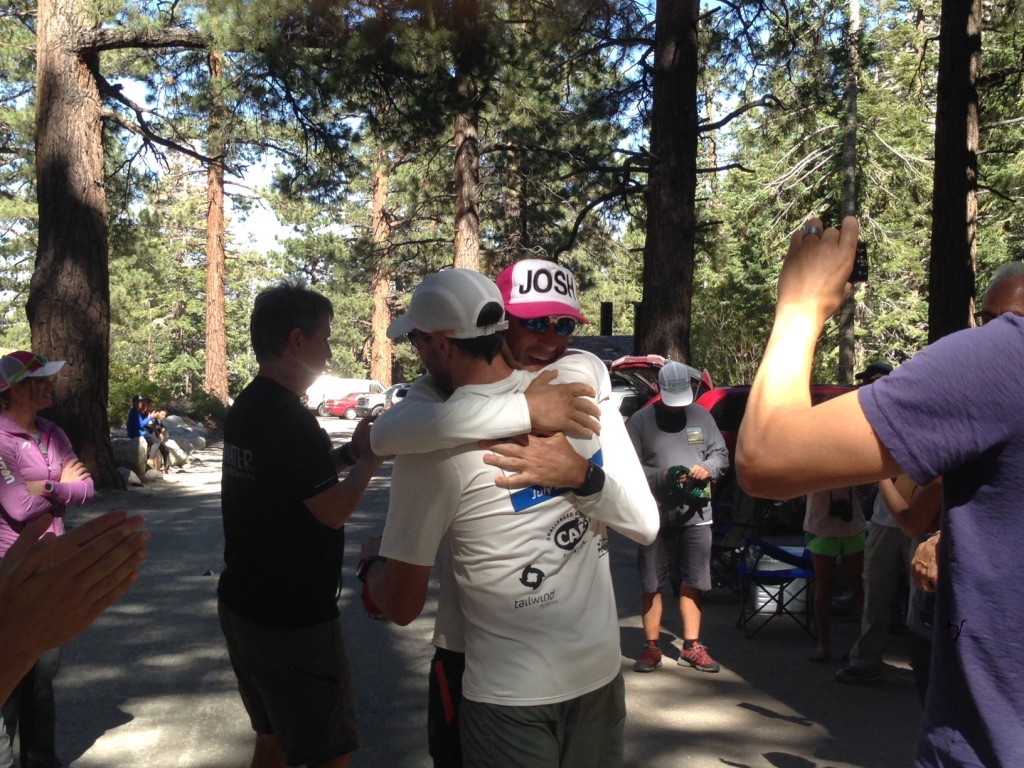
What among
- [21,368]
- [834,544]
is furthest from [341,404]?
[21,368]

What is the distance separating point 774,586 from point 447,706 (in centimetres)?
565

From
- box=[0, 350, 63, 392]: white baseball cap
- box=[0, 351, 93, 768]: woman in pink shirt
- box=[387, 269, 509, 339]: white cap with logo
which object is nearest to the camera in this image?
box=[387, 269, 509, 339]: white cap with logo

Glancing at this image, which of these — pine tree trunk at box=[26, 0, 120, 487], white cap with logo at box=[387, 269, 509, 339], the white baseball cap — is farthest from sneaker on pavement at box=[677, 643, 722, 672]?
pine tree trunk at box=[26, 0, 120, 487]

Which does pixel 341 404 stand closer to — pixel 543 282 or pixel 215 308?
pixel 215 308

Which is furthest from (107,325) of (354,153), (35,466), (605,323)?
(35,466)

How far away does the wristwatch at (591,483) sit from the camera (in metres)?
2.55

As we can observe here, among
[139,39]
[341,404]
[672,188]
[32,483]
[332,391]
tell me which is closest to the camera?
[32,483]

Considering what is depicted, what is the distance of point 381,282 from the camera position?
37.0 meters

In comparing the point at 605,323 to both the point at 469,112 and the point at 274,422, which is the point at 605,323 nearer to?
the point at 469,112

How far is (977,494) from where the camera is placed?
165 centimetres

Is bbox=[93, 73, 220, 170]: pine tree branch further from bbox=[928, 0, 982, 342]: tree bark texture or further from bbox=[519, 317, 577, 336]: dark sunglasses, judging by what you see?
bbox=[519, 317, 577, 336]: dark sunglasses

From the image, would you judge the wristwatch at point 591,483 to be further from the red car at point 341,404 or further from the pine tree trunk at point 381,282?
the red car at point 341,404

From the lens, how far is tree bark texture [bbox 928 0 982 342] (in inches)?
332

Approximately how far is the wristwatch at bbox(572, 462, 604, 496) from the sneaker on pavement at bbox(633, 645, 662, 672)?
440cm
